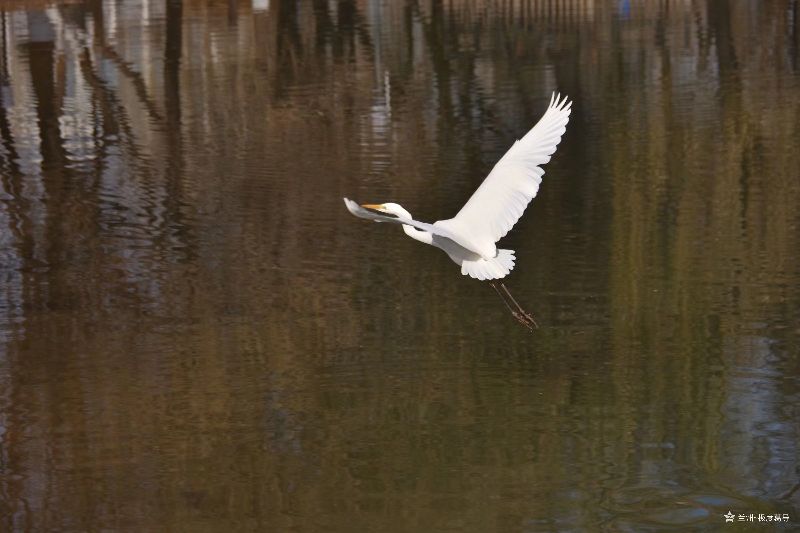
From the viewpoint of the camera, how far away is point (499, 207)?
8289mm

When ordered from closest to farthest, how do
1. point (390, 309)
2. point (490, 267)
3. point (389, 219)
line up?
point (389, 219), point (490, 267), point (390, 309)

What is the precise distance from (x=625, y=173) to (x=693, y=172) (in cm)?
60

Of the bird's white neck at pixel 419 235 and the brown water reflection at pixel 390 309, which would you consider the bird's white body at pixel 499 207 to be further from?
the brown water reflection at pixel 390 309

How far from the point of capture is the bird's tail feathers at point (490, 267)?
7926mm

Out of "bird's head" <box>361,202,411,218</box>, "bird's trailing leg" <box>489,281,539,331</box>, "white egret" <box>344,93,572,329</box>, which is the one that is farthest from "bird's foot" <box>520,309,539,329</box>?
"bird's head" <box>361,202,411,218</box>

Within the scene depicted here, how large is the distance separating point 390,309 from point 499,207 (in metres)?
1.86

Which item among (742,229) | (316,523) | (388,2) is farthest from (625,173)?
(388,2)

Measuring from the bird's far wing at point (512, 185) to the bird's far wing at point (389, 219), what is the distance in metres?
0.39

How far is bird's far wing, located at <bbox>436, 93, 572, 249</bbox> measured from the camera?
26.9 feet

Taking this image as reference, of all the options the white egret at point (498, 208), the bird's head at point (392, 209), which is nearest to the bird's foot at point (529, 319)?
the white egret at point (498, 208)

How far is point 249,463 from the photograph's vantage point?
769 centimetres

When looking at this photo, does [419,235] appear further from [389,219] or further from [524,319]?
[389,219]

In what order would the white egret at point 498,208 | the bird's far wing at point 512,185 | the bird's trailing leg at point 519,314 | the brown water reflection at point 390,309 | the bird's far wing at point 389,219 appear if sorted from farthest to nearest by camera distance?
1. the bird's trailing leg at point 519,314
2. the bird's far wing at point 512,185
3. the white egret at point 498,208
4. the brown water reflection at point 390,309
5. the bird's far wing at point 389,219

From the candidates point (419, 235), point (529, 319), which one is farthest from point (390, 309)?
point (419, 235)
